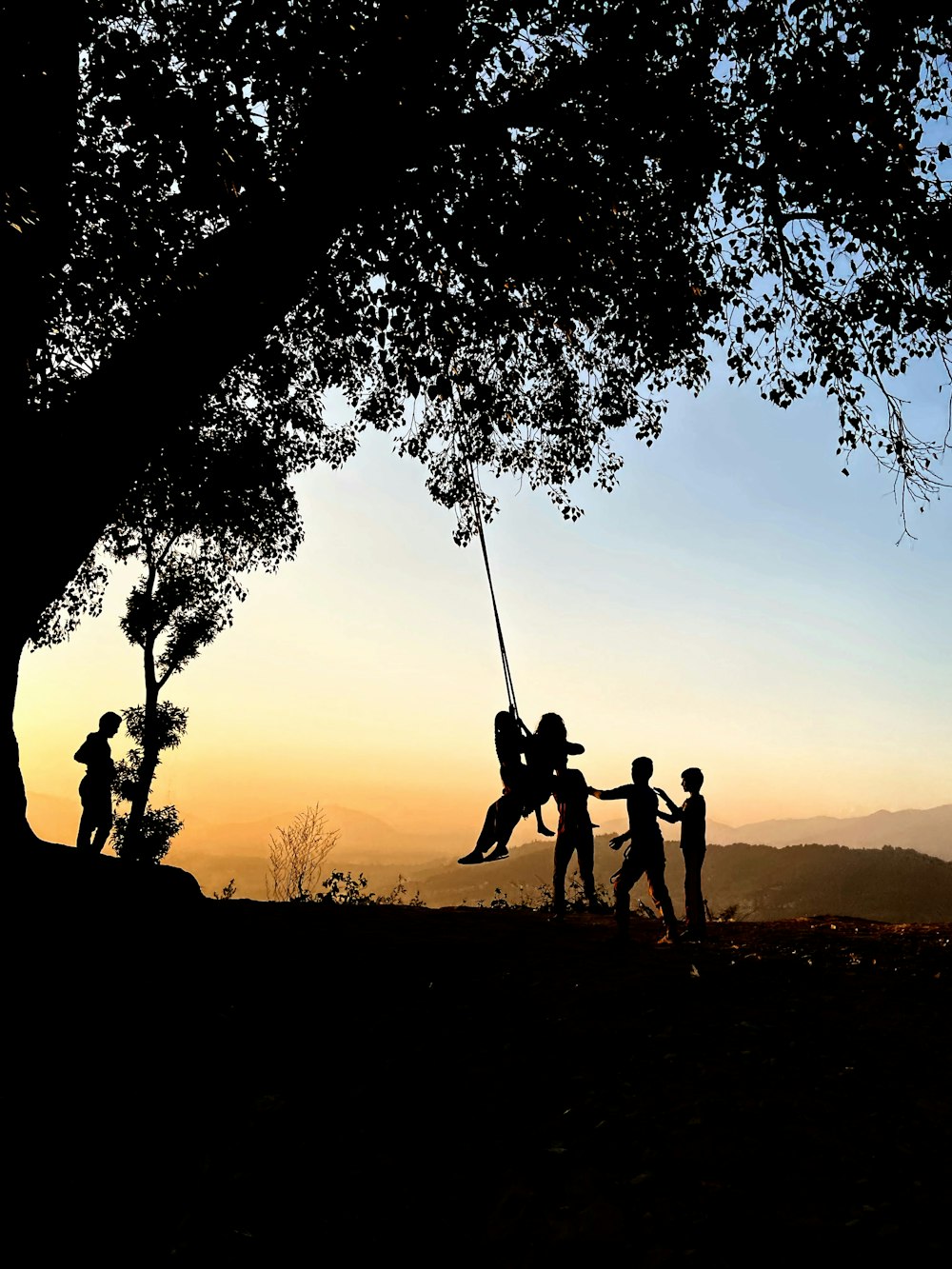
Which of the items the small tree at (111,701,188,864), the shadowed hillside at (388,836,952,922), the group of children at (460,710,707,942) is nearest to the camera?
the group of children at (460,710,707,942)

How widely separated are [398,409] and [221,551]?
868 centimetres

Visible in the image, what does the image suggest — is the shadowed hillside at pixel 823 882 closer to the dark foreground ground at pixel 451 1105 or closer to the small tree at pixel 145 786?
the small tree at pixel 145 786

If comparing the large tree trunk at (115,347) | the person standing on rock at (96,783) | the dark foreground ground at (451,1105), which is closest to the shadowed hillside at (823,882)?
the person standing on rock at (96,783)

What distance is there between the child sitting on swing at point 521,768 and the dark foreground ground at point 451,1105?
6.34 ft

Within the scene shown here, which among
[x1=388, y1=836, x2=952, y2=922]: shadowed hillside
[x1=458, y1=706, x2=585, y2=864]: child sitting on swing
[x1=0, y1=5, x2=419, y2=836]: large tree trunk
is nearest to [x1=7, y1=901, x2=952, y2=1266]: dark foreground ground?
[x1=458, y1=706, x2=585, y2=864]: child sitting on swing

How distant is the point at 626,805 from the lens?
870cm

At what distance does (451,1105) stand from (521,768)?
4445 mm

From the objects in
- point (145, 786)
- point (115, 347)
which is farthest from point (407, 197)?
point (145, 786)

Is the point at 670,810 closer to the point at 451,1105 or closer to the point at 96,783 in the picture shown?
the point at 451,1105

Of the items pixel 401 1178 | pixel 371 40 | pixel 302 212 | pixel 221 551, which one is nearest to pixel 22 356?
pixel 302 212

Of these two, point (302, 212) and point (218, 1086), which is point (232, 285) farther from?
point (218, 1086)

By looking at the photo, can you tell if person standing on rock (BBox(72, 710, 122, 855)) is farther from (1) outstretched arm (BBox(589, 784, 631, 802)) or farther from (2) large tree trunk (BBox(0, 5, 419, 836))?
(1) outstretched arm (BBox(589, 784, 631, 802))

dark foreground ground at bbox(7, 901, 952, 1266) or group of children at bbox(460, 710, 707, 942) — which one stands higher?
group of children at bbox(460, 710, 707, 942)

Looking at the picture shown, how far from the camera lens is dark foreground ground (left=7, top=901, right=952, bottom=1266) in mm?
3449
